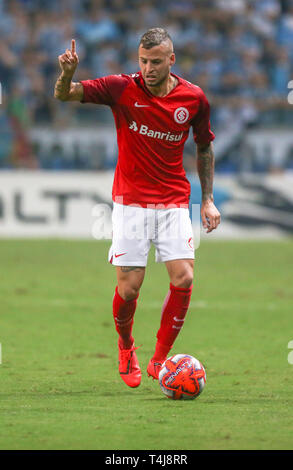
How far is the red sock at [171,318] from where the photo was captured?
6.07 metres

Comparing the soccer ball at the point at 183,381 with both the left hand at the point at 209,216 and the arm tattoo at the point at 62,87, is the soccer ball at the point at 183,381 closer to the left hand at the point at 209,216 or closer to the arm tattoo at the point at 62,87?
the left hand at the point at 209,216

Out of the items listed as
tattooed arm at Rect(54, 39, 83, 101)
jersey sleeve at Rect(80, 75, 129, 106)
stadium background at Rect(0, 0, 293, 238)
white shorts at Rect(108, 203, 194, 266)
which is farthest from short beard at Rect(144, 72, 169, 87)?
stadium background at Rect(0, 0, 293, 238)

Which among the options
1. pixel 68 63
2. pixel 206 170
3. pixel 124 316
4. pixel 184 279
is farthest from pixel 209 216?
pixel 68 63

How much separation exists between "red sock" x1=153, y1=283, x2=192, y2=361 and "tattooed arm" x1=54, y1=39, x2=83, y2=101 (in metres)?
1.44

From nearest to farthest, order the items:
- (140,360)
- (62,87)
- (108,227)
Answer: (62,87) → (140,360) → (108,227)

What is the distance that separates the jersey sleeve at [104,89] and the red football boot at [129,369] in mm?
1710

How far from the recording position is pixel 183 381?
5535 millimetres

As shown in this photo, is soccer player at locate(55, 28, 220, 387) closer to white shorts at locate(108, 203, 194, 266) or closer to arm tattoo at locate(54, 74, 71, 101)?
white shorts at locate(108, 203, 194, 266)

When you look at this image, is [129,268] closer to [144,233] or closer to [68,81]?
[144,233]

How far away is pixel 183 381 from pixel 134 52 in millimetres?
15516

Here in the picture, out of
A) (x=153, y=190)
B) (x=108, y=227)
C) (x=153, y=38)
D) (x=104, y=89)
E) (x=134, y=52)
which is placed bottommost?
(x=108, y=227)

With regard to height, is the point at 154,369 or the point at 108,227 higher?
the point at 154,369

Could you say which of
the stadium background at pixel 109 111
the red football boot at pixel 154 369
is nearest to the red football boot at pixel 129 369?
the red football boot at pixel 154 369

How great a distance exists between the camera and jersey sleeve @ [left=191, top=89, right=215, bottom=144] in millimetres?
6070
